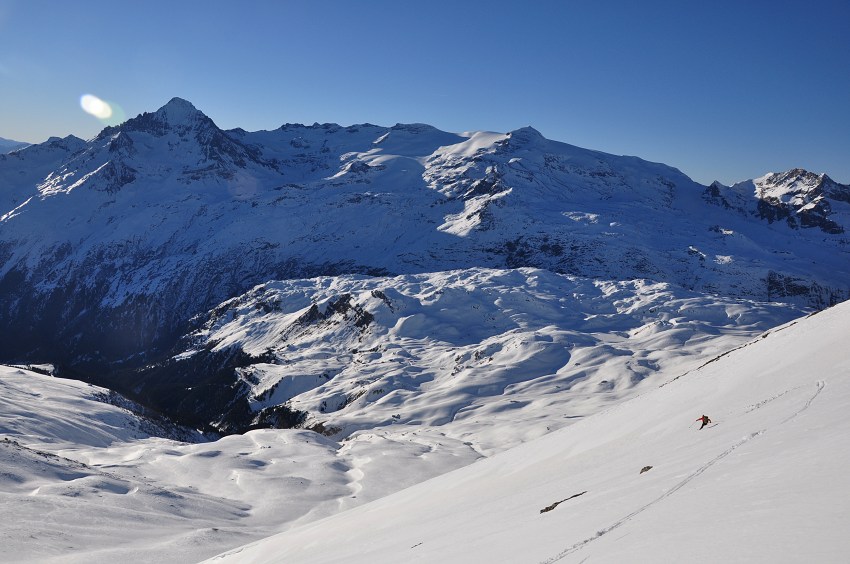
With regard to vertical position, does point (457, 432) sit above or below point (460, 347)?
below

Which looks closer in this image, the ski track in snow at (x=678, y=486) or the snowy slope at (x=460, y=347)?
the ski track in snow at (x=678, y=486)

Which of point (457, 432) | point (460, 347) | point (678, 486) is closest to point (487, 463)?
point (678, 486)

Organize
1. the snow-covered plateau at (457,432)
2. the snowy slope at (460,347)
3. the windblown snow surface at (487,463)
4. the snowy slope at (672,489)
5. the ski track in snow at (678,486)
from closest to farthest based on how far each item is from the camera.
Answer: the snowy slope at (672,489), the ski track in snow at (678,486), the windblown snow surface at (487,463), the snow-covered plateau at (457,432), the snowy slope at (460,347)

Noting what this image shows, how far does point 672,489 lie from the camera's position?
8.79 metres

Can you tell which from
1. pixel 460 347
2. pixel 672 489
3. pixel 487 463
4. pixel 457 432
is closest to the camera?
pixel 672 489

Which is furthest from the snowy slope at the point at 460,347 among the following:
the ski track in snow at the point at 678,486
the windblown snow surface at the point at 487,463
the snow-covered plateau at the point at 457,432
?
the ski track in snow at the point at 678,486

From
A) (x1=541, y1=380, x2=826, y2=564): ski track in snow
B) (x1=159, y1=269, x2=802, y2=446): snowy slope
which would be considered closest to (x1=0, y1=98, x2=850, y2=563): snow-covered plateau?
(x1=541, y1=380, x2=826, y2=564): ski track in snow

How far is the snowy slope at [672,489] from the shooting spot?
6.24 metres

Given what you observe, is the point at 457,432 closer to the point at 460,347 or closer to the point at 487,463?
the point at 460,347

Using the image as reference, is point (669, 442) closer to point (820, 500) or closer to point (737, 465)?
point (737, 465)

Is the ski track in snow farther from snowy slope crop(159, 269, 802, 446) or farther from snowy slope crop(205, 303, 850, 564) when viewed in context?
snowy slope crop(159, 269, 802, 446)

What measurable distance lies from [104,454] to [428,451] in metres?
28.0

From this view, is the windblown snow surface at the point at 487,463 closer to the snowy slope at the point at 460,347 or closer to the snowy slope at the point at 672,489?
the snowy slope at the point at 672,489

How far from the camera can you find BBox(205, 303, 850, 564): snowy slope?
6.24 m
